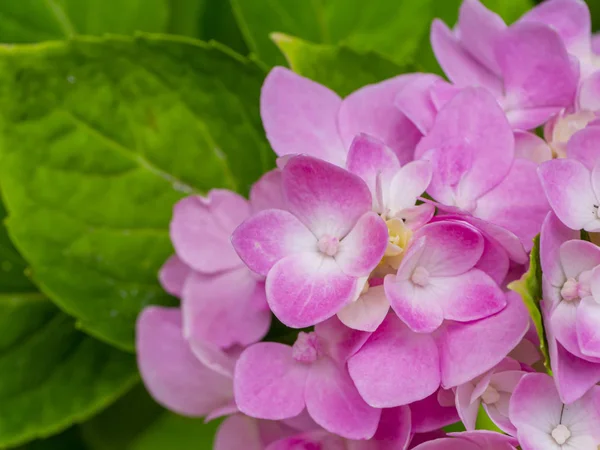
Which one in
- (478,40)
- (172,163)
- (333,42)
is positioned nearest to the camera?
(478,40)

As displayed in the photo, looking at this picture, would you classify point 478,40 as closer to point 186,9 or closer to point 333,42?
point 333,42

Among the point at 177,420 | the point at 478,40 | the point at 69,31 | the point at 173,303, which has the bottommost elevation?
the point at 177,420

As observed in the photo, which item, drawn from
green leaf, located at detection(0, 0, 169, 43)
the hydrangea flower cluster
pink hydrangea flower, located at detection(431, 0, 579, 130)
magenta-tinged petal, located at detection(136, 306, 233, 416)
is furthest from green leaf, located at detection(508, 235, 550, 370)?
green leaf, located at detection(0, 0, 169, 43)

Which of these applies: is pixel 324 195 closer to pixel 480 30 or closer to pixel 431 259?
pixel 431 259

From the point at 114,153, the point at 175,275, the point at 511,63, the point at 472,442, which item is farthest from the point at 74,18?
the point at 472,442

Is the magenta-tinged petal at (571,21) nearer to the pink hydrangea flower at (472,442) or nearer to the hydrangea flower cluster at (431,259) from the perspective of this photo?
the hydrangea flower cluster at (431,259)

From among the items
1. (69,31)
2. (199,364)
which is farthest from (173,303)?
(69,31)

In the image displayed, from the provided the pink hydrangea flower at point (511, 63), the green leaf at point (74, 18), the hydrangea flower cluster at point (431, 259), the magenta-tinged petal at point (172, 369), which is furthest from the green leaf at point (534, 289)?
the green leaf at point (74, 18)
